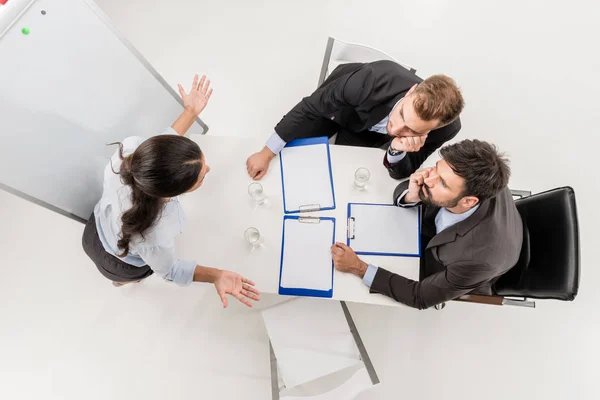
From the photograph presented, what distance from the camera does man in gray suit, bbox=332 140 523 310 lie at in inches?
50.0

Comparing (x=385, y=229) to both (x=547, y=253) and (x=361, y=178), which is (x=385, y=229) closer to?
(x=361, y=178)

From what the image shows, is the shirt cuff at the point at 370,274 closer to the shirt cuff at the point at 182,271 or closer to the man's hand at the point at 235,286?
the man's hand at the point at 235,286

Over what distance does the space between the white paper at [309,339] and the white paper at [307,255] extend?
33cm

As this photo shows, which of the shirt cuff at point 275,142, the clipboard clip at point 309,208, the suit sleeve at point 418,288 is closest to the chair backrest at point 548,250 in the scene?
the suit sleeve at point 418,288

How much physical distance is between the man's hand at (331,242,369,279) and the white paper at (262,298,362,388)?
15.0 inches

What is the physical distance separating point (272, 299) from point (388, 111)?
1327 millimetres

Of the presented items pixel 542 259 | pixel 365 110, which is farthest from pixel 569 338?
pixel 365 110

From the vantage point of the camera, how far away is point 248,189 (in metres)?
1.59

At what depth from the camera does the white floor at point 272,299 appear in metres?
2.13

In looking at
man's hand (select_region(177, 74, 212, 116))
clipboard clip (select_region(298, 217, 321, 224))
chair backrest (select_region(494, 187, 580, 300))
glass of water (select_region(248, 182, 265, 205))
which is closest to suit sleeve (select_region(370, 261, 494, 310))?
chair backrest (select_region(494, 187, 580, 300))

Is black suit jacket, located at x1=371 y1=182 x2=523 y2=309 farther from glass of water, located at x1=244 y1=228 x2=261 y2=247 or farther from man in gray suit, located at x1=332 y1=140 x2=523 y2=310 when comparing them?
glass of water, located at x1=244 y1=228 x2=261 y2=247

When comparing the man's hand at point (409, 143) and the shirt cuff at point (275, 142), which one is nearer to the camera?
the man's hand at point (409, 143)

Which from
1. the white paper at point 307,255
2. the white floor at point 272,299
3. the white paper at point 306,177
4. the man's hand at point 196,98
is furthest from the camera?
the white floor at point 272,299

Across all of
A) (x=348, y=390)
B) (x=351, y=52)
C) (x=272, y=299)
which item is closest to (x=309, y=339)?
(x=348, y=390)
